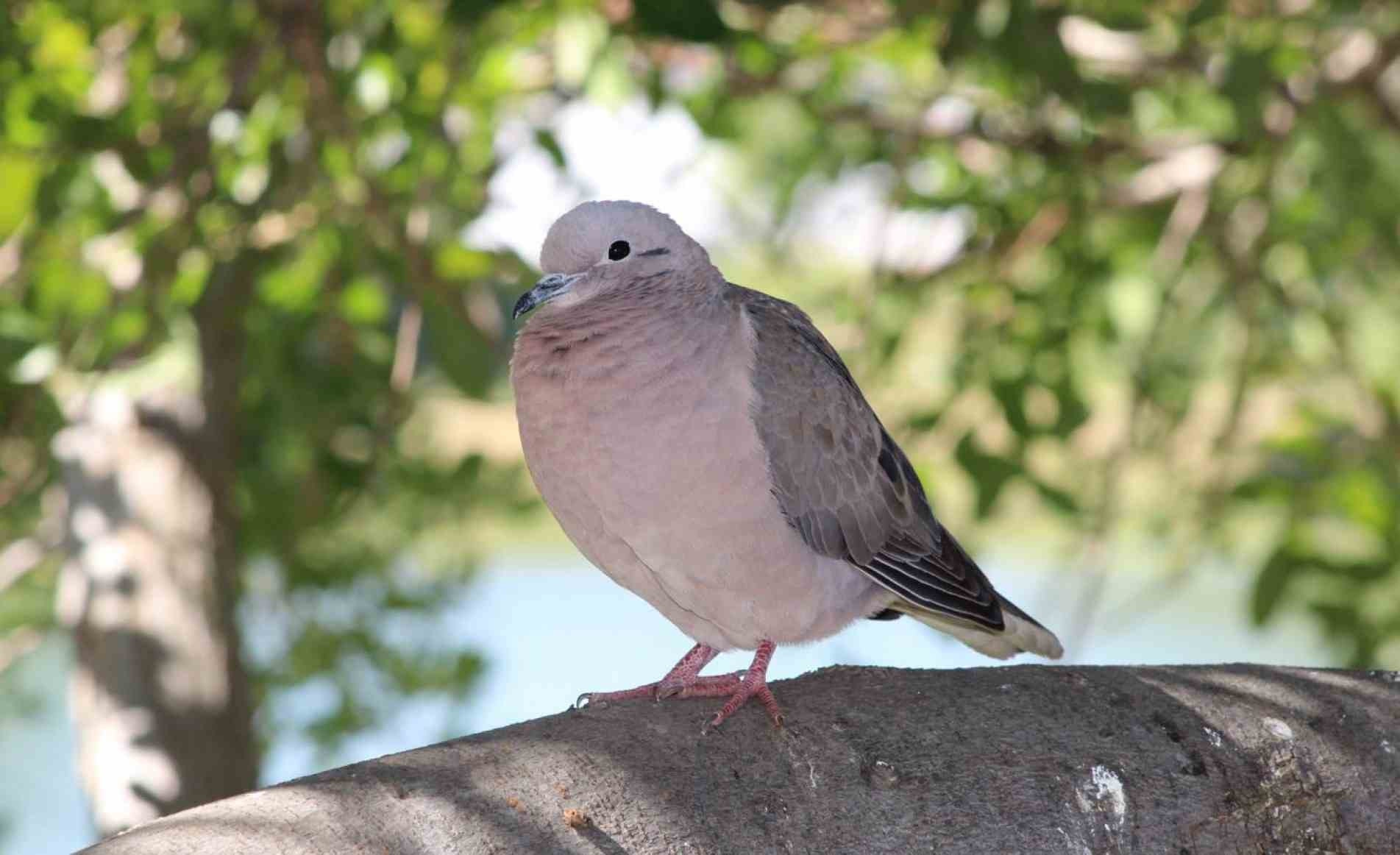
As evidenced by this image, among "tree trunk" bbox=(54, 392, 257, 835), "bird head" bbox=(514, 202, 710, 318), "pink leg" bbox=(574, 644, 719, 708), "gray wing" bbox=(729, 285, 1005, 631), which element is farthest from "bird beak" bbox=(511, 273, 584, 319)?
"tree trunk" bbox=(54, 392, 257, 835)

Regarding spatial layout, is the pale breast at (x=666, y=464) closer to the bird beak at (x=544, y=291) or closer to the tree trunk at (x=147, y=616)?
the bird beak at (x=544, y=291)

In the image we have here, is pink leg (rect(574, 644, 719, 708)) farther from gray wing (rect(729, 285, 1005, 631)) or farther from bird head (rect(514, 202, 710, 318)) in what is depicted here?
bird head (rect(514, 202, 710, 318))

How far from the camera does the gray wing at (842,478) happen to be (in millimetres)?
2473

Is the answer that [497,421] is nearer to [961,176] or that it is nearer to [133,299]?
[961,176]

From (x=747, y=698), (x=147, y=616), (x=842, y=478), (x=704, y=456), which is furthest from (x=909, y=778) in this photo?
(x=147, y=616)

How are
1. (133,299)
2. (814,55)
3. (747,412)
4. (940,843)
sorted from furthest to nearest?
(814,55)
(133,299)
(747,412)
(940,843)

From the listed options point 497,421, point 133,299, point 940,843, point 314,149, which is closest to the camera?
point 940,843

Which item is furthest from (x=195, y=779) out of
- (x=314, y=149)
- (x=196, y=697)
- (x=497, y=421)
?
(x=497, y=421)

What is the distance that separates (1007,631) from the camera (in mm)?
2814

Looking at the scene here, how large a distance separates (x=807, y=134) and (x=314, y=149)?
1654 millimetres

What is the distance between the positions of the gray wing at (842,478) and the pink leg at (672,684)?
10.8 inches

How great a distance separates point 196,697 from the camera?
395cm

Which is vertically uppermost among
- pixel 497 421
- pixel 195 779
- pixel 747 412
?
pixel 497 421

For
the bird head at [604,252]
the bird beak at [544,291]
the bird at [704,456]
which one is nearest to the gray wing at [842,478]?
the bird at [704,456]
